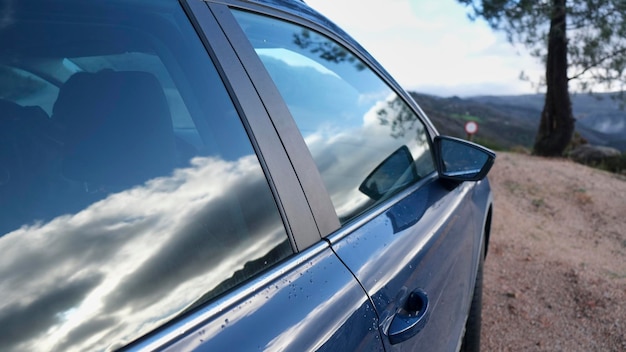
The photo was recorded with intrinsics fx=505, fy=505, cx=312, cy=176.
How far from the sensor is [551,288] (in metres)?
4.12

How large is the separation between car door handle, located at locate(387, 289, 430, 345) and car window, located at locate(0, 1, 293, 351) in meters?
0.37

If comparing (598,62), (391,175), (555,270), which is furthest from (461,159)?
(598,62)

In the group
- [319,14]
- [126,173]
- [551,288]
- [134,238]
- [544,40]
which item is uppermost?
[544,40]

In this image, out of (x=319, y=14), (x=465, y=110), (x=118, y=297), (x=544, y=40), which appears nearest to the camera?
(x=118, y=297)

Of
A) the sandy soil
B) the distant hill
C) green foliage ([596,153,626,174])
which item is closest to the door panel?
the sandy soil

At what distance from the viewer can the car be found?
85cm

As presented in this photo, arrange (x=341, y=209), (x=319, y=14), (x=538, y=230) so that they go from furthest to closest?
(x=538, y=230)
(x=319, y=14)
(x=341, y=209)

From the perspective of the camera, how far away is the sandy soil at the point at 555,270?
11.0 feet

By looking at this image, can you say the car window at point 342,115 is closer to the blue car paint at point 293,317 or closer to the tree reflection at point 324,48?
the tree reflection at point 324,48

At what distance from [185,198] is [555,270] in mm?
4251

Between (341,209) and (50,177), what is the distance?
0.84 meters

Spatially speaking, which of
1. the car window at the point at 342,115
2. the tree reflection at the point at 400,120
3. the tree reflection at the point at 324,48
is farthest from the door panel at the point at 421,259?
the tree reflection at the point at 324,48

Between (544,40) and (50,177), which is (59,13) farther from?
(544,40)

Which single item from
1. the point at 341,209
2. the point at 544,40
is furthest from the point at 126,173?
the point at 544,40
